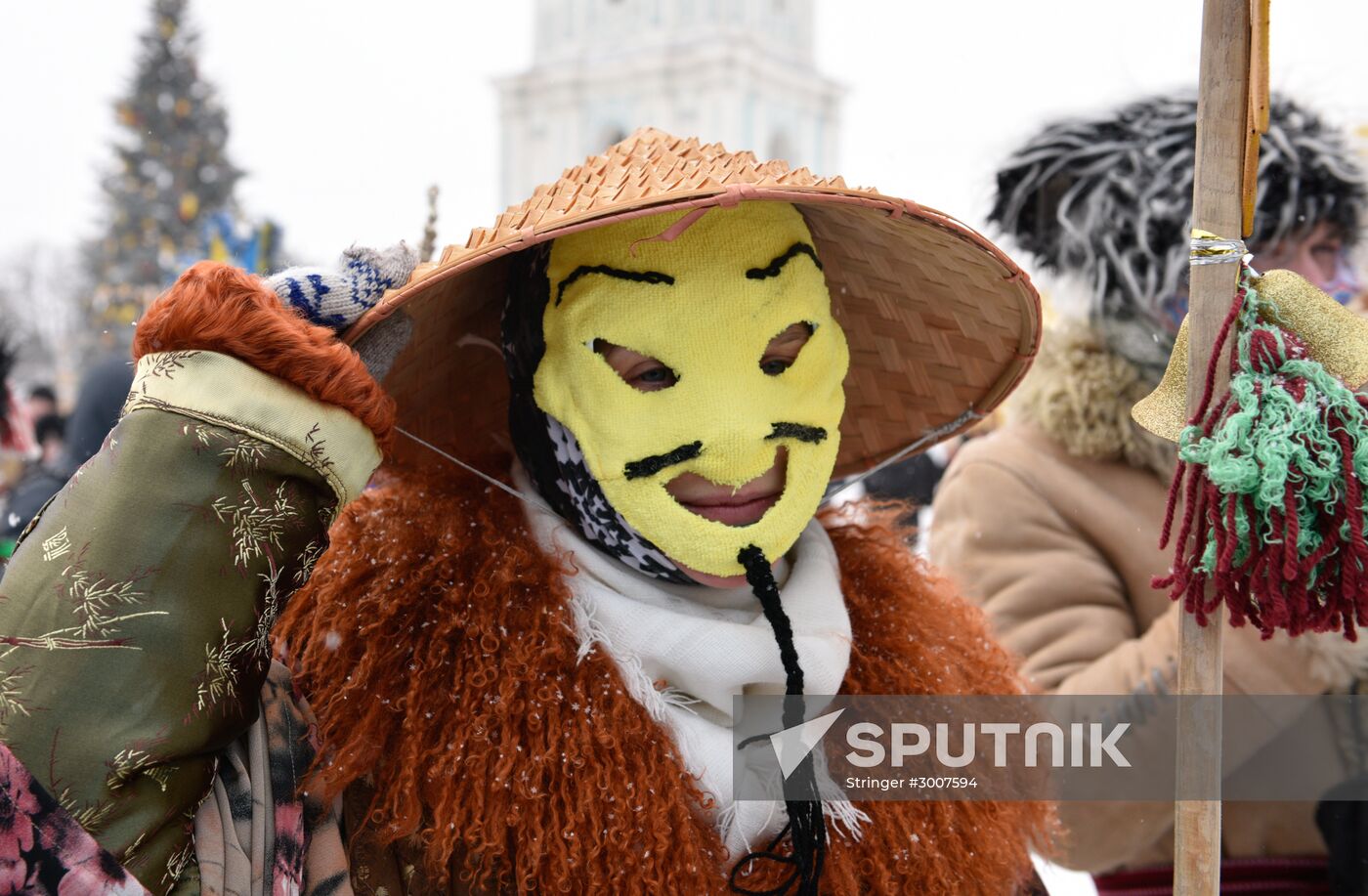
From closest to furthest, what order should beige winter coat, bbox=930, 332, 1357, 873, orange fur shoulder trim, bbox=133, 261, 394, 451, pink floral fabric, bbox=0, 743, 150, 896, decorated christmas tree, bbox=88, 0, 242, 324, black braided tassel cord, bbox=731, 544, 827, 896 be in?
pink floral fabric, bbox=0, 743, 150, 896
orange fur shoulder trim, bbox=133, 261, 394, 451
black braided tassel cord, bbox=731, 544, 827, 896
beige winter coat, bbox=930, 332, 1357, 873
decorated christmas tree, bbox=88, 0, 242, 324

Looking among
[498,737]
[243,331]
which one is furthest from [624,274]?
[498,737]

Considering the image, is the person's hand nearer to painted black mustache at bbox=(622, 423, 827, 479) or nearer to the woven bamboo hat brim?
the woven bamboo hat brim

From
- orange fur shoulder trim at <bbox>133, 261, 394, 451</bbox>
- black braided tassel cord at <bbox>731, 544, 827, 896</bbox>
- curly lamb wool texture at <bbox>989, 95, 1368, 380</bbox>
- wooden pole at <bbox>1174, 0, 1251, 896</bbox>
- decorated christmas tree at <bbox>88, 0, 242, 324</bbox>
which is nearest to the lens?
orange fur shoulder trim at <bbox>133, 261, 394, 451</bbox>

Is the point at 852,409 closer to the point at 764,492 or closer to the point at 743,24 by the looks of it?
the point at 764,492

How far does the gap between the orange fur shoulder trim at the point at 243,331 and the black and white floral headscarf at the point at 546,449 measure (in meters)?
0.32

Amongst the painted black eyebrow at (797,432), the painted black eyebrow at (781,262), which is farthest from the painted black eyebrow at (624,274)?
the painted black eyebrow at (797,432)

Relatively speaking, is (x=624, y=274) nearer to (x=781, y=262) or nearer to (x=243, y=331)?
(x=781, y=262)

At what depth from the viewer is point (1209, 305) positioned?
49.6 inches

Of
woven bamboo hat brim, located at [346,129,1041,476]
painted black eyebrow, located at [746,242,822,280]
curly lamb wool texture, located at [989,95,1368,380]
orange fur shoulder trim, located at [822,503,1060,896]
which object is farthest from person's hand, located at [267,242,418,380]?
curly lamb wool texture, located at [989,95,1368,380]

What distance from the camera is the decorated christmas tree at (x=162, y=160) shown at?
52.9 feet

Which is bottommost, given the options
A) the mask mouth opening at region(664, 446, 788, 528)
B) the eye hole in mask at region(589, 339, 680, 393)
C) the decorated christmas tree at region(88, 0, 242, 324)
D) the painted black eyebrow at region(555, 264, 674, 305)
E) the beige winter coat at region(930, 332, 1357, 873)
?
the decorated christmas tree at region(88, 0, 242, 324)

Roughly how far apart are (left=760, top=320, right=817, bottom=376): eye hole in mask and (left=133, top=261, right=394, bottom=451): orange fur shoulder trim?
0.52 meters

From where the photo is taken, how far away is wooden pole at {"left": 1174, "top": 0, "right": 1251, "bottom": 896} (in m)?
1.24

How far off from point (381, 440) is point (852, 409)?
0.84m
